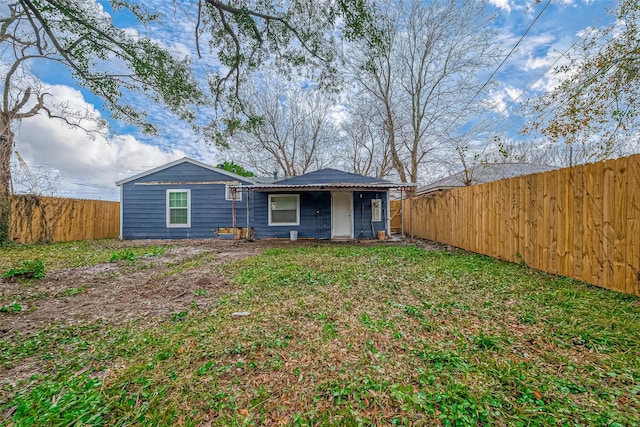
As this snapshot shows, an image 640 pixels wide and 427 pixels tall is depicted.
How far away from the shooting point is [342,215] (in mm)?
11414

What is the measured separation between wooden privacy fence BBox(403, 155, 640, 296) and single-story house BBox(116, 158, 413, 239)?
210 inches

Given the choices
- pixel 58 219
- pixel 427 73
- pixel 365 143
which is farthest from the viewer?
pixel 365 143

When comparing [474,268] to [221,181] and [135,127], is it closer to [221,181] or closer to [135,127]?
[135,127]

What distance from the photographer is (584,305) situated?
2.98m

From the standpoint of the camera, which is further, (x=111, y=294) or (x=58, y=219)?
(x=58, y=219)

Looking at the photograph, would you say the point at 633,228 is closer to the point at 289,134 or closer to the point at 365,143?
the point at 365,143

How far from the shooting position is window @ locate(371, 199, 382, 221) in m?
11.4

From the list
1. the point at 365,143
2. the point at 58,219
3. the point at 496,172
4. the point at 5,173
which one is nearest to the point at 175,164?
the point at 58,219

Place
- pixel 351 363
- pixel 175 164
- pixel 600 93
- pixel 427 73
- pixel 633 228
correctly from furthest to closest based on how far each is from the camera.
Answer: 1. pixel 427 73
2. pixel 175 164
3. pixel 600 93
4. pixel 633 228
5. pixel 351 363

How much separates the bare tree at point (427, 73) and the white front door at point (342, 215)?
6100mm

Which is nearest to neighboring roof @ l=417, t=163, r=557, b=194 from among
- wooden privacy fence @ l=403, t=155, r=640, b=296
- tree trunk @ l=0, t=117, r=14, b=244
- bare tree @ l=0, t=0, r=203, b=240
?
wooden privacy fence @ l=403, t=155, r=640, b=296

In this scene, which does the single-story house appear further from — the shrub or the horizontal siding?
the shrub

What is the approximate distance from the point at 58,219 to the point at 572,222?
1442 centimetres

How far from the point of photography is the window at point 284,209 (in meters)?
11.3
